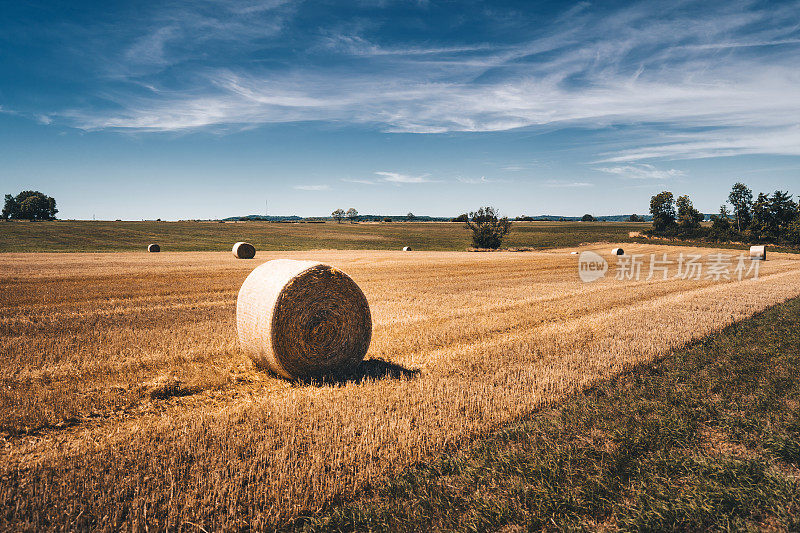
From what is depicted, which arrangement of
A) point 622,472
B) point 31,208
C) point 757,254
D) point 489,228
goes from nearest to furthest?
point 622,472 < point 757,254 < point 489,228 < point 31,208

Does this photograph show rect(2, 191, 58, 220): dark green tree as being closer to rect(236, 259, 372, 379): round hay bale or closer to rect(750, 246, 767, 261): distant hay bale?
rect(236, 259, 372, 379): round hay bale

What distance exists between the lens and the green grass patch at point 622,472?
3.67 metres

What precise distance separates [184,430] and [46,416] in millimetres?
1946

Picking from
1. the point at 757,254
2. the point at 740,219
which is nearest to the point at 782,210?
the point at 740,219

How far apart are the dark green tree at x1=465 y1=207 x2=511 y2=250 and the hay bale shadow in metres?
51.8

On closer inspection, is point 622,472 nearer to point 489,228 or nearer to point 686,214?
point 489,228

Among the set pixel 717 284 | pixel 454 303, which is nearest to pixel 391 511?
pixel 454 303

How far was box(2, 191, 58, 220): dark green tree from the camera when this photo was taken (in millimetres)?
104000

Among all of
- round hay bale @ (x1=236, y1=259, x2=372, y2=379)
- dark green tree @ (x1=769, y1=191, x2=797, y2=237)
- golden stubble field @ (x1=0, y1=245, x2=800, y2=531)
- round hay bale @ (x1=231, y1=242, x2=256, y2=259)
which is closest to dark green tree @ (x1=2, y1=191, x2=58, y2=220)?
round hay bale @ (x1=231, y1=242, x2=256, y2=259)

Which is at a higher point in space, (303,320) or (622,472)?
(303,320)

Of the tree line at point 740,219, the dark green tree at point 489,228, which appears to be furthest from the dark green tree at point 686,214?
the dark green tree at point 489,228

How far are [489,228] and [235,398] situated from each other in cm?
5470

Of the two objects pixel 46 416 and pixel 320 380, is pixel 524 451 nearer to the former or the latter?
pixel 320 380

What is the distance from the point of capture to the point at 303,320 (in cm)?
741
